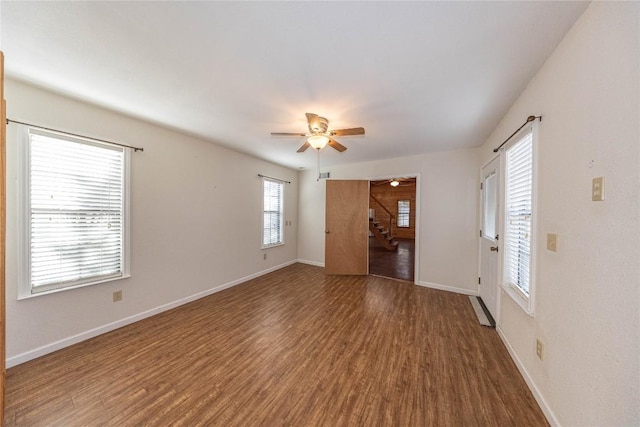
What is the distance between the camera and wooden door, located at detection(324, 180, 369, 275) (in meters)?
4.72

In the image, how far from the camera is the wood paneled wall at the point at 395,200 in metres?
9.79

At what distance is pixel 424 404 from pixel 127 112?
3966 millimetres

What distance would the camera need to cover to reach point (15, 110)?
188cm

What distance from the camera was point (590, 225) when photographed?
1.15 meters

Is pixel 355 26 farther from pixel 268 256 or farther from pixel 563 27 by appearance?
pixel 268 256

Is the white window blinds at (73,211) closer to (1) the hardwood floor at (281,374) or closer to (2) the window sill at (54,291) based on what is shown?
(2) the window sill at (54,291)

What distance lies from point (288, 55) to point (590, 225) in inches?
81.7

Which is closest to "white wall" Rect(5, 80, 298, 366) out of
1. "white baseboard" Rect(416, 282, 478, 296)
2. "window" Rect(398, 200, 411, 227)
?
"white baseboard" Rect(416, 282, 478, 296)

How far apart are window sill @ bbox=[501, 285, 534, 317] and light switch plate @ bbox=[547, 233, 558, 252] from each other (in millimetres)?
487

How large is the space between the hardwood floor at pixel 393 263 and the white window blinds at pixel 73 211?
4.42 m

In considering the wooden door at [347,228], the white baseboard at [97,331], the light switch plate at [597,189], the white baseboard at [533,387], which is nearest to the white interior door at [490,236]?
the white baseboard at [533,387]

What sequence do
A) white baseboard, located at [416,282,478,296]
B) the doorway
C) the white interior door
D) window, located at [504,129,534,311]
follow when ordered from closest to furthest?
window, located at [504,129,534,311] → the white interior door → white baseboard, located at [416,282,478,296] → the doorway

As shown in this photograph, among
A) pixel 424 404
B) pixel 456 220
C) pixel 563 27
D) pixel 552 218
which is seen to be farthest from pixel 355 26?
pixel 456 220

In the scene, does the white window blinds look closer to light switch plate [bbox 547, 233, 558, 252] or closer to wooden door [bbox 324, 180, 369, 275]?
wooden door [bbox 324, 180, 369, 275]
